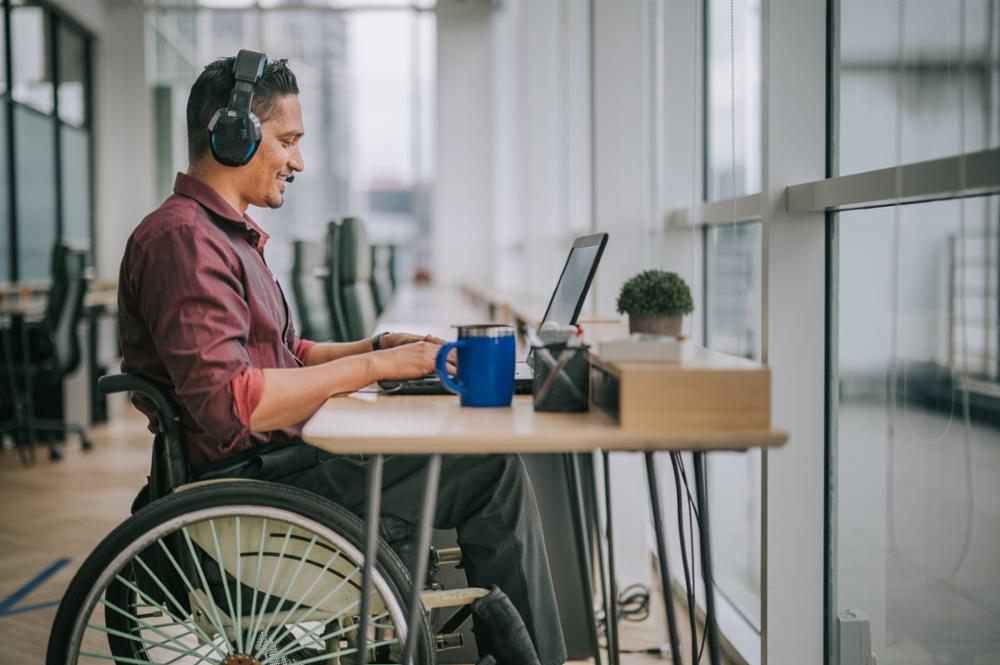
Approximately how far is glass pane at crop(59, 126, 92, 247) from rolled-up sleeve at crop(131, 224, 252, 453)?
7126 mm

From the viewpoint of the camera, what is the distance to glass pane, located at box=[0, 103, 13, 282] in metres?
6.67

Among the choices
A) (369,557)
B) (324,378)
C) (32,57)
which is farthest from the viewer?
(32,57)

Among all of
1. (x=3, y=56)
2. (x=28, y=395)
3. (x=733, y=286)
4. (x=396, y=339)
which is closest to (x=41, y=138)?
(x=3, y=56)

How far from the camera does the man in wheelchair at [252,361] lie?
153 cm

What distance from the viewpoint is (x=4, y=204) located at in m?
6.75

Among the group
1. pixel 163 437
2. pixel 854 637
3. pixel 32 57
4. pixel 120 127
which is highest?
pixel 32 57

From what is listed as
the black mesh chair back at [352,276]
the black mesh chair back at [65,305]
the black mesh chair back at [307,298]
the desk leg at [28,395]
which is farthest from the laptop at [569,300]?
the desk leg at [28,395]

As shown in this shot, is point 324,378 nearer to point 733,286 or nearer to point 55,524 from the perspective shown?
point 733,286

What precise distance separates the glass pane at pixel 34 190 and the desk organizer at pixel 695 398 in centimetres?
670

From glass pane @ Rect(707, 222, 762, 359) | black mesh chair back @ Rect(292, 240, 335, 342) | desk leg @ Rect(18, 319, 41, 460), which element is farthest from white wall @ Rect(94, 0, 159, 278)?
glass pane @ Rect(707, 222, 762, 359)

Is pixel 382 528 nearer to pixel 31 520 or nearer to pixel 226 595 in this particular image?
pixel 226 595

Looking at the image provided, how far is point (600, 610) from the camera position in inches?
107

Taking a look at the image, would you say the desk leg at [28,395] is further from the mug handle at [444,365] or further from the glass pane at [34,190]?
the mug handle at [444,365]

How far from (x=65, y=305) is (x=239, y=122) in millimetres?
3957
